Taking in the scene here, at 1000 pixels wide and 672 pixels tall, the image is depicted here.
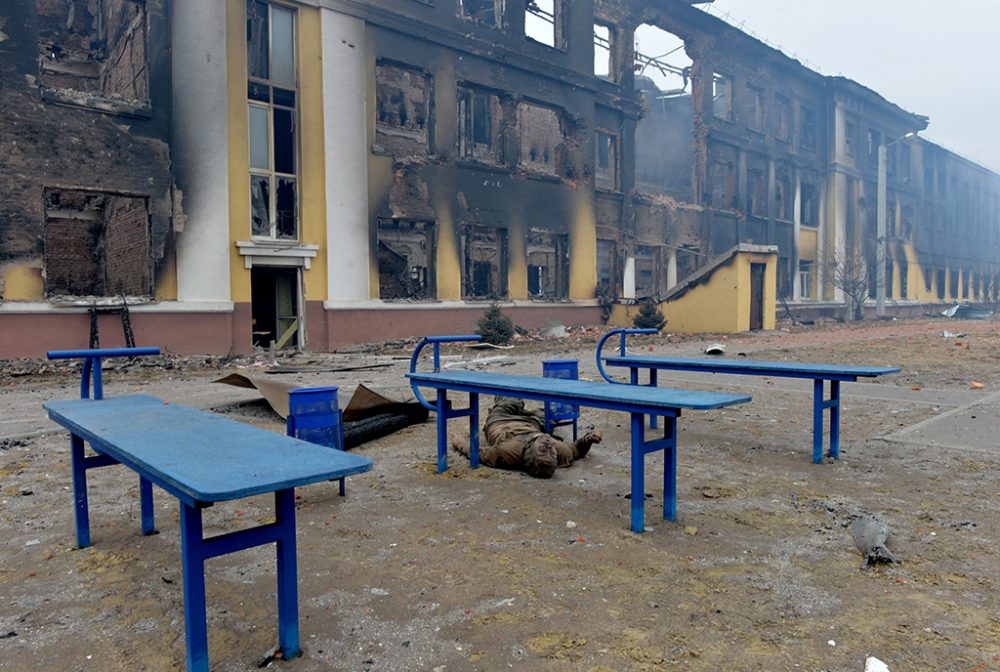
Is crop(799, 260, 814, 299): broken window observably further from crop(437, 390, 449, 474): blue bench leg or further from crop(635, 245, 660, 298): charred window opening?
crop(437, 390, 449, 474): blue bench leg

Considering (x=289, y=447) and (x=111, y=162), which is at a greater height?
(x=111, y=162)

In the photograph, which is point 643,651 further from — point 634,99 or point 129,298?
Answer: point 634,99

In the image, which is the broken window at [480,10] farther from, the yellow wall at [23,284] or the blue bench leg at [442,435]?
the blue bench leg at [442,435]

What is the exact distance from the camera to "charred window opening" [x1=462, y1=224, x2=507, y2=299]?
17234mm

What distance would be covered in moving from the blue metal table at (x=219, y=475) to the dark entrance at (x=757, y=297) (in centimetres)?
1871

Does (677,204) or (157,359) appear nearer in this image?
(157,359)

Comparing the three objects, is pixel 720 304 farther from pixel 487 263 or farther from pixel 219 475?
pixel 219 475

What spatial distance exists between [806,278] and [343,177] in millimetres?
23350

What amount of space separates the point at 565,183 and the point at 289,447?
1764 cm

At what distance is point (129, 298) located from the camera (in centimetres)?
1145

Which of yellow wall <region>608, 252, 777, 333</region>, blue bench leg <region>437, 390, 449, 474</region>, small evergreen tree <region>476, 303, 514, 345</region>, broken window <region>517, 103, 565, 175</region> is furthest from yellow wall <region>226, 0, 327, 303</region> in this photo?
broken window <region>517, 103, 565, 175</region>

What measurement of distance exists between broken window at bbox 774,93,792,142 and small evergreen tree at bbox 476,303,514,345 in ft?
62.8

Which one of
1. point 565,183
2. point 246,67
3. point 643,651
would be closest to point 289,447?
point 643,651

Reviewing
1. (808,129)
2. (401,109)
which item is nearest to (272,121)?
(401,109)
